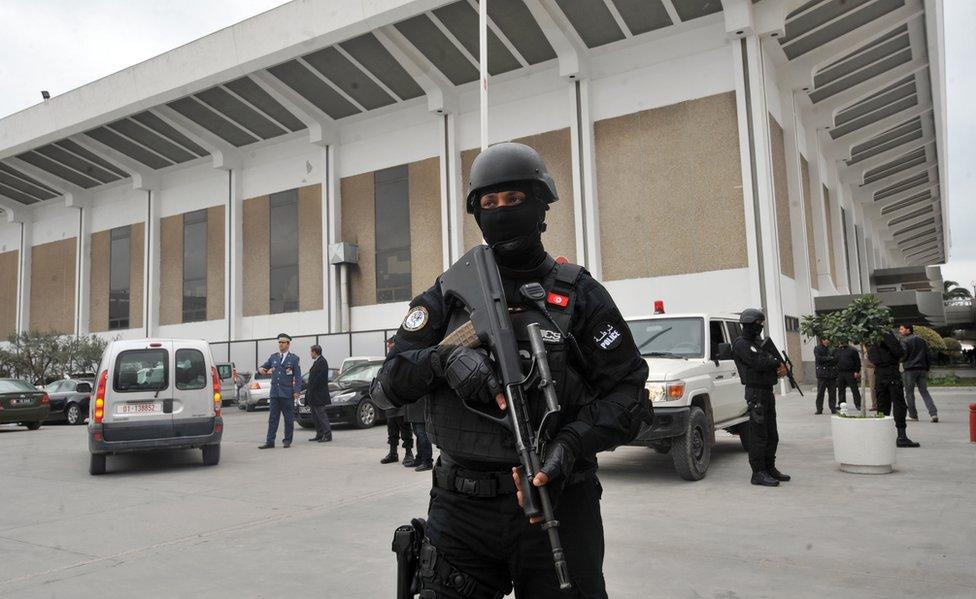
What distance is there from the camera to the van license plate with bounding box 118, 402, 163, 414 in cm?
929

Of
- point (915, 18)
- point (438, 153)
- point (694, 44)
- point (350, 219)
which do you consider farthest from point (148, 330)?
point (915, 18)

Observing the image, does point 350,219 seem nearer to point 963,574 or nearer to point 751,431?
point 751,431

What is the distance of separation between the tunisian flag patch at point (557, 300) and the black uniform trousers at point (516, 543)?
58cm

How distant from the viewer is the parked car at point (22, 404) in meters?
16.7

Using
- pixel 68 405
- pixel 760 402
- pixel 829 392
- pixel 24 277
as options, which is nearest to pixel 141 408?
pixel 760 402

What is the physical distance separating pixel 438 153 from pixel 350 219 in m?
5.16

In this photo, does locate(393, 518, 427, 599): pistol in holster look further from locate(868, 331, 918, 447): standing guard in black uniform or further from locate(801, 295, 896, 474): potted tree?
locate(868, 331, 918, 447): standing guard in black uniform

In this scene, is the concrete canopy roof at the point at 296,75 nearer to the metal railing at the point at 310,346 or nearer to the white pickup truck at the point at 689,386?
the metal railing at the point at 310,346

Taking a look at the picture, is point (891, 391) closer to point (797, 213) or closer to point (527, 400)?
point (527, 400)

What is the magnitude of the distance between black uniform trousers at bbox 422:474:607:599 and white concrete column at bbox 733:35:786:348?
20644 millimetres

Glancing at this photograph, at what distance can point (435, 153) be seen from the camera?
27.6 meters

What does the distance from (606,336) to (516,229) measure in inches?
18.7

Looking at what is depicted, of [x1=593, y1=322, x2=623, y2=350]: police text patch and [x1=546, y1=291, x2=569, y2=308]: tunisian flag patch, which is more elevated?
[x1=546, y1=291, x2=569, y2=308]: tunisian flag patch

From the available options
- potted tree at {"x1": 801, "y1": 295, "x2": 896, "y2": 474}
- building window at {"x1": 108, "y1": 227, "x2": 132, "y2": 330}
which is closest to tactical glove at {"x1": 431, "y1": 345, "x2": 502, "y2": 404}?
potted tree at {"x1": 801, "y1": 295, "x2": 896, "y2": 474}
